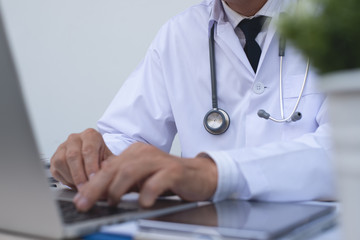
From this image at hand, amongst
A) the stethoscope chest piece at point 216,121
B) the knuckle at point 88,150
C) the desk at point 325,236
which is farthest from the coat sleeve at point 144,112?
the desk at point 325,236

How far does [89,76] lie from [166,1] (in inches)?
18.5

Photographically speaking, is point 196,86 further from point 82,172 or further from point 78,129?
point 78,129

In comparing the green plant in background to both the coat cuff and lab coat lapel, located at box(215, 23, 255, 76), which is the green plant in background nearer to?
the coat cuff

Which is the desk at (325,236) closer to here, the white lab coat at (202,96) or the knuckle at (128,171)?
the knuckle at (128,171)

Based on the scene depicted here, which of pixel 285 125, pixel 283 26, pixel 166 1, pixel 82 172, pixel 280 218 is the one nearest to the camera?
pixel 283 26

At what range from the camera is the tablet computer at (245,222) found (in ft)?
1.45

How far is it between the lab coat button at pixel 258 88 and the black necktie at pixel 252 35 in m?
0.05

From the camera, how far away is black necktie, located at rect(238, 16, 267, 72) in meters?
1.15

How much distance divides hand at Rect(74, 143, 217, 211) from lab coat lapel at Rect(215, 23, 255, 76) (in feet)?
1.81

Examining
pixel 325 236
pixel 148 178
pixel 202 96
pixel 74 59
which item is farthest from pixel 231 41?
pixel 74 59

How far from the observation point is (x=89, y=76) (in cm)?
192

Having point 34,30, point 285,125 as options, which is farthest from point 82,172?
point 34,30

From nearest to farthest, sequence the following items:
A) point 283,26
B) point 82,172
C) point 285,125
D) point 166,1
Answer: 1. point 283,26
2. point 82,172
3. point 285,125
4. point 166,1

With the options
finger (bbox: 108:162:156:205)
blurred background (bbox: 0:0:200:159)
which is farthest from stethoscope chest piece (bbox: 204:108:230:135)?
blurred background (bbox: 0:0:200:159)
